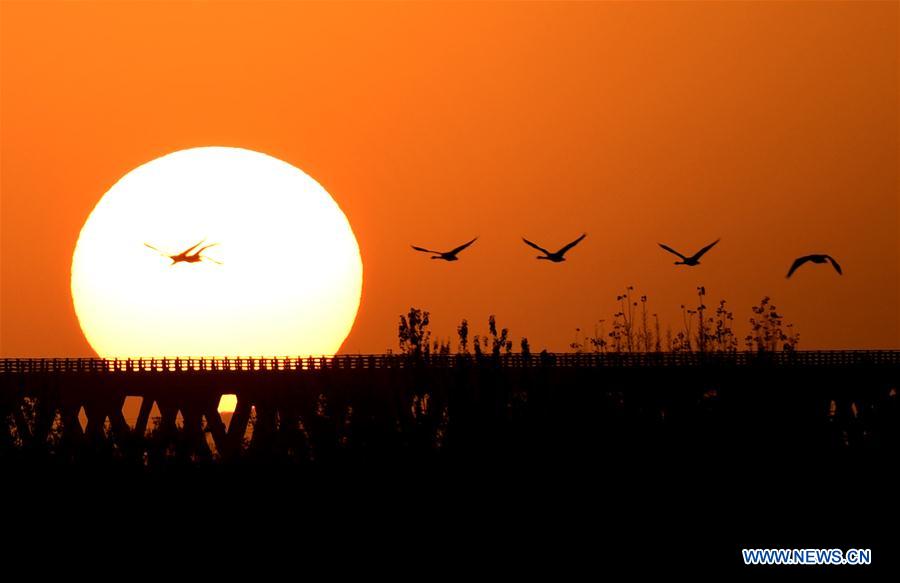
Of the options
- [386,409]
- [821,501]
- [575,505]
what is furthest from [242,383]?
[821,501]

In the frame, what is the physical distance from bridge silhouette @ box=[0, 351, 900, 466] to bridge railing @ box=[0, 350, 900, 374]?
77 mm

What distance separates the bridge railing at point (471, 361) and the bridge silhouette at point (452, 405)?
8 cm

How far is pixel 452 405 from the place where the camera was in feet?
301

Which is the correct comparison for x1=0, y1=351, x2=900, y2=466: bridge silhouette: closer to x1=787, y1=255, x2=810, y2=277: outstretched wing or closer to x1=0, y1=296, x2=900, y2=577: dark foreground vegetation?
x1=0, y1=296, x2=900, y2=577: dark foreground vegetation

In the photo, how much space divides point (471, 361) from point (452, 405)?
10.2ft

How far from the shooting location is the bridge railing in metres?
99.4

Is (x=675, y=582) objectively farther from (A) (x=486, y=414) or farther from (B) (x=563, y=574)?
(A) (x=486, y=414)

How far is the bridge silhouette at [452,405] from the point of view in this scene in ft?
303

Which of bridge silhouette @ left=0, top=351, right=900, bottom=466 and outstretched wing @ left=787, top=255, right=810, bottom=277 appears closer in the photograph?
outstretched wing @ left=787, top=255, right=810, bottom=277

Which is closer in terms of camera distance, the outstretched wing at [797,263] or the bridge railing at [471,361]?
the outstretched wing at [797,263]

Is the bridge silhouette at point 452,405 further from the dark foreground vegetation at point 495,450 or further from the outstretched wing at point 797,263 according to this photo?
the outstretched wing at point 797,263

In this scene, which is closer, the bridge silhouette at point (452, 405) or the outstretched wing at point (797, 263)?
the outstretched wing at point (797, 263)

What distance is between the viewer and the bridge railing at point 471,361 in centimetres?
9944

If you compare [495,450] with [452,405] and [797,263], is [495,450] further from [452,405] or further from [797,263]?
[797,263]
